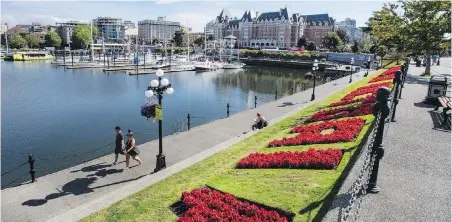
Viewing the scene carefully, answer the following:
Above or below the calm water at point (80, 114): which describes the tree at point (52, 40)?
above

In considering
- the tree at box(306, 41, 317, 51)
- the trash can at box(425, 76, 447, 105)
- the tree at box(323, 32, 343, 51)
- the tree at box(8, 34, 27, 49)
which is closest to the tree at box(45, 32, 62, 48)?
the tree at box(8, 34, 27, 49)

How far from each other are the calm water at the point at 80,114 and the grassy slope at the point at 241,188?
7107mm

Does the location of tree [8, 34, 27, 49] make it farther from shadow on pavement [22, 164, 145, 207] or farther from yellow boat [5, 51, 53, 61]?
shadow on pavement [22, 164, 145, 207]

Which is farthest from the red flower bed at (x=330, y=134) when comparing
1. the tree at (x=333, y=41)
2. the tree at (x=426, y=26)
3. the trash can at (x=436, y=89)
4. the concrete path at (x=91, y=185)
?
the tree at (x=333, y=41)

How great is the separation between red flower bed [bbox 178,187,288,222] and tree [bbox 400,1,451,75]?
104 feet

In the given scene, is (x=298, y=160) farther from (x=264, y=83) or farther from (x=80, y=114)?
(x=264, y=83)

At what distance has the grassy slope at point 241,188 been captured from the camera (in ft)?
27.5

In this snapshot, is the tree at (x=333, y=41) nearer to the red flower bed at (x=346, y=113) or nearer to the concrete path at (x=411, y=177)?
the red flower bed at (x=346, y=113)

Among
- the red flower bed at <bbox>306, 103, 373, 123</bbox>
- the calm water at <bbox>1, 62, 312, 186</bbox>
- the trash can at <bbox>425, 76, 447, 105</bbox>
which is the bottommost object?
the calm water at <bbox>1, 62, 312, 186</bbox>

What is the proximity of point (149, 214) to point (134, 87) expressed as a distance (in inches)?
1864

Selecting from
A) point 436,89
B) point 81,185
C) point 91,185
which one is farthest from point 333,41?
point 81,185

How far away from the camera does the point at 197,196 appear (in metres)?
9.51

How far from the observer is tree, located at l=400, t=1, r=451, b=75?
31595mm

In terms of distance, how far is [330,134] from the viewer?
13484 millimetres
